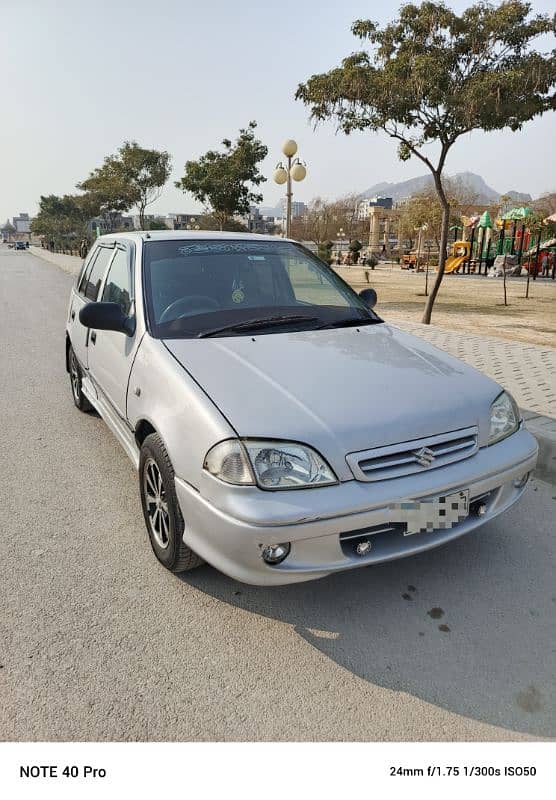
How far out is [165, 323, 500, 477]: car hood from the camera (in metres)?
2.35

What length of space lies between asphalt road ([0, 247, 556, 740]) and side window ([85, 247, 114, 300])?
174cm

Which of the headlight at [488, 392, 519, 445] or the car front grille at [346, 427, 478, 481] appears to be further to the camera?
the headlight at [488, 392, 519, 445]

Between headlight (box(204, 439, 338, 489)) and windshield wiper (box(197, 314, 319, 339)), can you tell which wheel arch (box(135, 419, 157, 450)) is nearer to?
windshield wiper (box(197, 314, 319, 339))

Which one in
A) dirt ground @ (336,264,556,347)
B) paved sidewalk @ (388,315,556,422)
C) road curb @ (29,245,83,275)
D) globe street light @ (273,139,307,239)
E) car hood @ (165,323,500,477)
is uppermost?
globe street light @ (273,139,307,239)

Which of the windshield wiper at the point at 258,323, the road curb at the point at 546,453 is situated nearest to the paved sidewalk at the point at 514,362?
the road curb at the point at 546,453

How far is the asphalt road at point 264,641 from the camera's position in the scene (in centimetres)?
204

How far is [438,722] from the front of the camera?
2051 millimetres

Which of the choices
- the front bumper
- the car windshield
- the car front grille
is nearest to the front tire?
the front bumper

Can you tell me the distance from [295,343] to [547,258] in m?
28.9

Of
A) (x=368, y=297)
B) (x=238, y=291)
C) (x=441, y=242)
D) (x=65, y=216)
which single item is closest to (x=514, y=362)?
(x=368, y=297)

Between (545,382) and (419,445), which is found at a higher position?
(419,445)

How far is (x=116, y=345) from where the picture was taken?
3.54m
